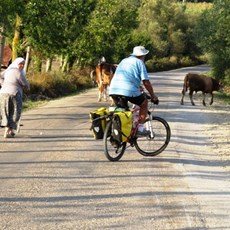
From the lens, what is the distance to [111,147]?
387 inches

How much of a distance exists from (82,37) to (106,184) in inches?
1017

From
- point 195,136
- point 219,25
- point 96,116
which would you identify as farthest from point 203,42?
point 96,116

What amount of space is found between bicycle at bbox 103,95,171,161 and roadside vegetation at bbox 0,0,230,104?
8.17 metres

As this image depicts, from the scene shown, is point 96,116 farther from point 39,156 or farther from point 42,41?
point 42,41

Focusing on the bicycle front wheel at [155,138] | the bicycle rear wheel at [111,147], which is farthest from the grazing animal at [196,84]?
the bicycle rear wheel at [111,147]

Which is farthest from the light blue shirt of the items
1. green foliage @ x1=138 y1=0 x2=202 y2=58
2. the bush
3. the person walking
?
green foliage @ x1=138 y1=0 x2=202 y2=58

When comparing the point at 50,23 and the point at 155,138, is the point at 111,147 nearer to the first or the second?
the point at 155,138

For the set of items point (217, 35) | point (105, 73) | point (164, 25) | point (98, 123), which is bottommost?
point (98, 123)

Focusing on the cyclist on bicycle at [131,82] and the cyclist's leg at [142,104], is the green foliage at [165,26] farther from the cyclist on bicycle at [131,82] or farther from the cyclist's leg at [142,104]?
the cyclist on bicycle at [131,82]

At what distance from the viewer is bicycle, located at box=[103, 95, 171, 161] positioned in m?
9.63

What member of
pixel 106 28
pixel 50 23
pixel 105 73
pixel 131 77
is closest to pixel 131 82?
pixel 131 77

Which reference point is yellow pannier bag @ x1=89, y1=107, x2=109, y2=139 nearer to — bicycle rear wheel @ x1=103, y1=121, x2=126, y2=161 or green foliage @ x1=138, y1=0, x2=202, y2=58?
bicycle rear wheel @ x1=103, y1=121, x2=126, y2=161

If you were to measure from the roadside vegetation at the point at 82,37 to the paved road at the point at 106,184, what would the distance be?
7.44 metres

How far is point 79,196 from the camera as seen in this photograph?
23.7 feet
